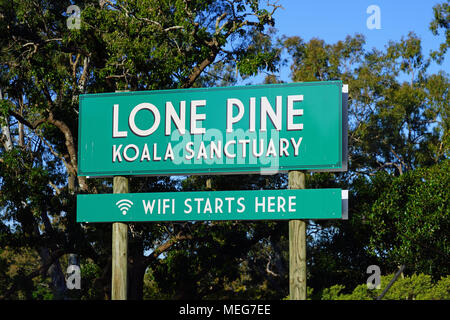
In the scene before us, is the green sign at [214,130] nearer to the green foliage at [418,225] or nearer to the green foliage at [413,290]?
the green foliage at [413,290]

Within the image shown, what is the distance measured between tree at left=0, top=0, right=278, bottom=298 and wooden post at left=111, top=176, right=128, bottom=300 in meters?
8.91

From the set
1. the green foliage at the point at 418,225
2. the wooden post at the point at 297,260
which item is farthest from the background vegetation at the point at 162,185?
the wooden post at the point at 297,260

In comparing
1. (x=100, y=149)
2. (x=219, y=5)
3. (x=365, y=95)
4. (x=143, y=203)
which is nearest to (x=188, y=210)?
(x=143, y=203)

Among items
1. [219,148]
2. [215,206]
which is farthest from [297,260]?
[219,148]

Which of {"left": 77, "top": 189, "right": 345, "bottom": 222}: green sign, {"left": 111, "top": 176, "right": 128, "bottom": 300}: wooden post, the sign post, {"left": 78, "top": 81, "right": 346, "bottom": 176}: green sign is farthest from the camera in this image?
{"left": 111, "top": 176, "right": 128, "bottom": 300}: wooden post

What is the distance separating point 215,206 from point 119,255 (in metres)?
1.92

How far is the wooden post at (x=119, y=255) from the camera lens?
1088 cm

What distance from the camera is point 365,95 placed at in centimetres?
3806

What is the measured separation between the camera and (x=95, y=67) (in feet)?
74.0

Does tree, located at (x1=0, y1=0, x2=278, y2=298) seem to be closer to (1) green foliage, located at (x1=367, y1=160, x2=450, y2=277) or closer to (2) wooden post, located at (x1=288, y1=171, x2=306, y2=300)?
(1) green foliage, located at (x1=367, y1=160, x2=450, y2=277)

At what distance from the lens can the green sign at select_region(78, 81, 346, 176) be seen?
1051 centimetres

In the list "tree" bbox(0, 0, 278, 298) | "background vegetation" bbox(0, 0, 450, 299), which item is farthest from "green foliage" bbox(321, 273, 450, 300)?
"tree" bbox(0, 0, 278, 298)

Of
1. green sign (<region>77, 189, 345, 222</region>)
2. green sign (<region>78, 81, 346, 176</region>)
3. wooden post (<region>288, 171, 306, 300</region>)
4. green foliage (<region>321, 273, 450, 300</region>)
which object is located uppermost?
green sign (<region>78, 81, 346, 176</region>)

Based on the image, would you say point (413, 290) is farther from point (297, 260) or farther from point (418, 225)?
point (297, 260)
